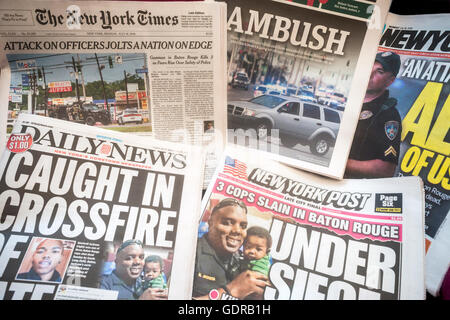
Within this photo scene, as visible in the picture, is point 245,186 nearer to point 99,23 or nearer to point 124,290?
point 124,290

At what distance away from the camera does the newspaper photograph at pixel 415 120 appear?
0.52 metres

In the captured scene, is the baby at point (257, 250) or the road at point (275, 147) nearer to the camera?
the baby at point (257, 250)

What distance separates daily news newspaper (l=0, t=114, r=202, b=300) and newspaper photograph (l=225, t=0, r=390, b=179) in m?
0.15

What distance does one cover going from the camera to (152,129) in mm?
587

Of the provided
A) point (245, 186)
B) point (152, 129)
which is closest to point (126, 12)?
point (152, 129)

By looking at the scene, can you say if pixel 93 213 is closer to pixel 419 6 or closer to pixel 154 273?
pixel 154 273

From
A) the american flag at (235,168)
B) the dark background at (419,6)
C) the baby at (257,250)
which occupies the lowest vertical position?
the baby at (257,250)

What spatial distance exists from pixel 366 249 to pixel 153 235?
0.33 m

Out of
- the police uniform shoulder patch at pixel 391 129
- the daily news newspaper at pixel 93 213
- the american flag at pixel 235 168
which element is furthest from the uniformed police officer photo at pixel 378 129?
the daily news newspaper at pixel 93 213

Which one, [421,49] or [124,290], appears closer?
[124,290]

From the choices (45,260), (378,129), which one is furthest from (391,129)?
(45,260)

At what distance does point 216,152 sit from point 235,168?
53mm

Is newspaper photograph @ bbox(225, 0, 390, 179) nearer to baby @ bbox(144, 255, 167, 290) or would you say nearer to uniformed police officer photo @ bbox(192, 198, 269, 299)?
uniformed police officer photo @ bbox(192, 198, 269, 299)

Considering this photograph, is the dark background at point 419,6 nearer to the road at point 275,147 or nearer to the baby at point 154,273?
the road at point 275,147
